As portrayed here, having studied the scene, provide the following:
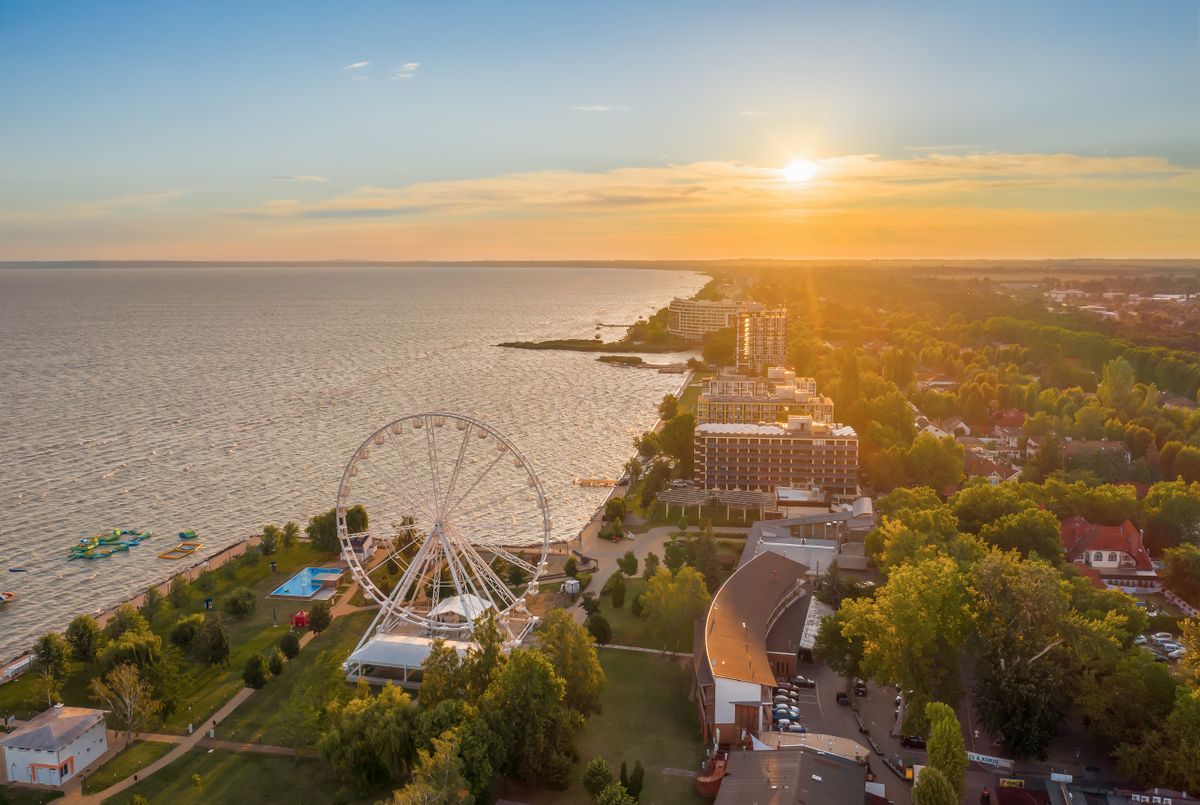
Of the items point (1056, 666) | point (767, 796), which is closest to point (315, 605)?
point (767, 796)

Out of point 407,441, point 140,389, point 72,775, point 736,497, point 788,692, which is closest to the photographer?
point 72,775

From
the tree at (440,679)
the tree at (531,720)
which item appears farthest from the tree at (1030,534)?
the tree at (440,679)

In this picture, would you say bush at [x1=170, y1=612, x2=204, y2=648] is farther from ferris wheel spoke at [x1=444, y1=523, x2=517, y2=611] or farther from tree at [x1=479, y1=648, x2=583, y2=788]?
tree at [x1=479, y1=648, x2=583, y2=788]

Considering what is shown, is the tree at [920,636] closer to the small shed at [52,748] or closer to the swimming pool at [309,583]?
the small shed at [52,748]

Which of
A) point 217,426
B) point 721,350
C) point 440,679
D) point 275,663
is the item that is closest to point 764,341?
point 721,350

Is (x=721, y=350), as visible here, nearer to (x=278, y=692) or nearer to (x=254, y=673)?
(x=278, y=692)

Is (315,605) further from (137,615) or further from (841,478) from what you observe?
(841,478)
